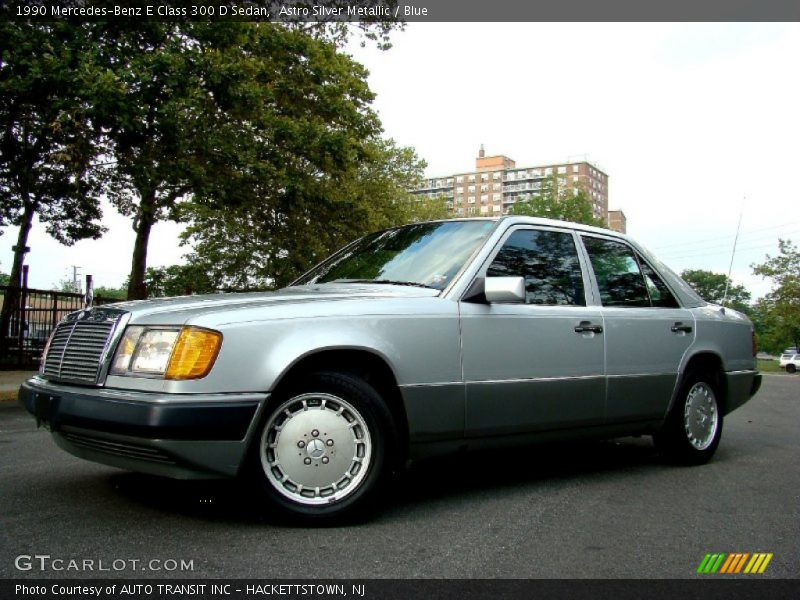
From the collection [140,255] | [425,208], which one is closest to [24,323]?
[140,255]

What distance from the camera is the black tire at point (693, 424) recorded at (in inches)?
222

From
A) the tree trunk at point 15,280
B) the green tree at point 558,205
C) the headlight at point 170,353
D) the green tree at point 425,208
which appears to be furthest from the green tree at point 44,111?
the green tree at point 558,205

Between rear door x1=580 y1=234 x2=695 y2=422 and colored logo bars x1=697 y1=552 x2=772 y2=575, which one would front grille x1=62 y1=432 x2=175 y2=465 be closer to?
colored logo bars x1=697 y1=552 x2=772 y2=575

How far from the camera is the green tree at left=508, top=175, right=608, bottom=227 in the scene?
55656 millimetres

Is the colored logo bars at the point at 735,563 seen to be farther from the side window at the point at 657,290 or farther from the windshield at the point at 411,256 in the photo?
the side window at the point at 657,290

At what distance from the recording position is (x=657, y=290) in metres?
5.81

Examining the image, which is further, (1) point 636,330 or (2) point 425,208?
(2) point 425,208

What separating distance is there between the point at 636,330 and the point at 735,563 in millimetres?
2259

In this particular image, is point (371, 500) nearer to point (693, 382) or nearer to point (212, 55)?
point (693, 382)

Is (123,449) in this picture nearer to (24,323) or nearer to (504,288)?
(504,288)

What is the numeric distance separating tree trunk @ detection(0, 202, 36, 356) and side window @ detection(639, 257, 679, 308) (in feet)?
47.9

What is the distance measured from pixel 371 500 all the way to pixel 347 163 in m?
18.1

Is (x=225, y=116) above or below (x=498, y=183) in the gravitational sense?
below

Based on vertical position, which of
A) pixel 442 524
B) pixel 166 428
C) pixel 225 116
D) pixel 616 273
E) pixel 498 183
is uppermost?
pixel 498 183
